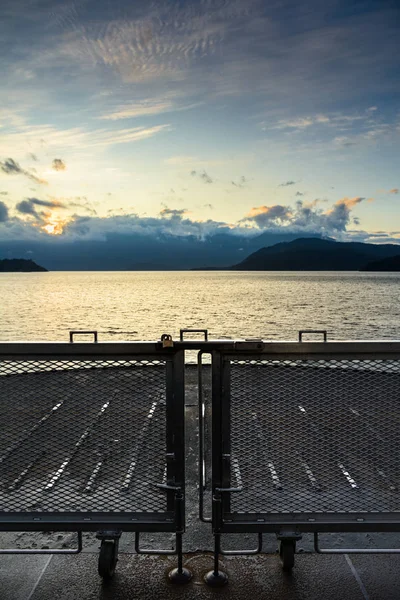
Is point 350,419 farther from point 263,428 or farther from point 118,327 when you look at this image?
point 118,327

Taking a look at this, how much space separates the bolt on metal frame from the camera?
3.54 m

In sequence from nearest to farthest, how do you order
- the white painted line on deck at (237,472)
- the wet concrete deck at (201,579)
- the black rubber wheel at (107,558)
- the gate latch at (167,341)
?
1. the gate latch at (167,341)
2. the wet concrete deck at (201,579)
3. the black rubber wheel at (107,558)
4. the white painted line on deck at (237,472)

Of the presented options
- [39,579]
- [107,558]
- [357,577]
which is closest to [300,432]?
[357,577]

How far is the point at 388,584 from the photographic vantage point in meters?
3.62

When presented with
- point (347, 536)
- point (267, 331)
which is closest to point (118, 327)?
point (267, 331)

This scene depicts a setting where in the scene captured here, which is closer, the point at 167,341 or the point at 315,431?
the point at 167,341

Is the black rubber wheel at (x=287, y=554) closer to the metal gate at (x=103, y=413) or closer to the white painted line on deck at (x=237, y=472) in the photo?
the white painted line on deck at (x=237, y=472)

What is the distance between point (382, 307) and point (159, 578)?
108610 mm

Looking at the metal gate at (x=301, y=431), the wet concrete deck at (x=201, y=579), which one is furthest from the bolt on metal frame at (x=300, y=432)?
the wet concrete deck at (x=201, y=579)

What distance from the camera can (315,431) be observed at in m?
3.70

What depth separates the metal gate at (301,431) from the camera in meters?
3.54

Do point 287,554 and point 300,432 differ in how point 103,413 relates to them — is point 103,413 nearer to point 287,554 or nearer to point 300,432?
point 300,432

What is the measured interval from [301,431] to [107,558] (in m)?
1.76

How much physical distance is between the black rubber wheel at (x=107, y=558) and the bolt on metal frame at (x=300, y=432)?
2.44 feet
